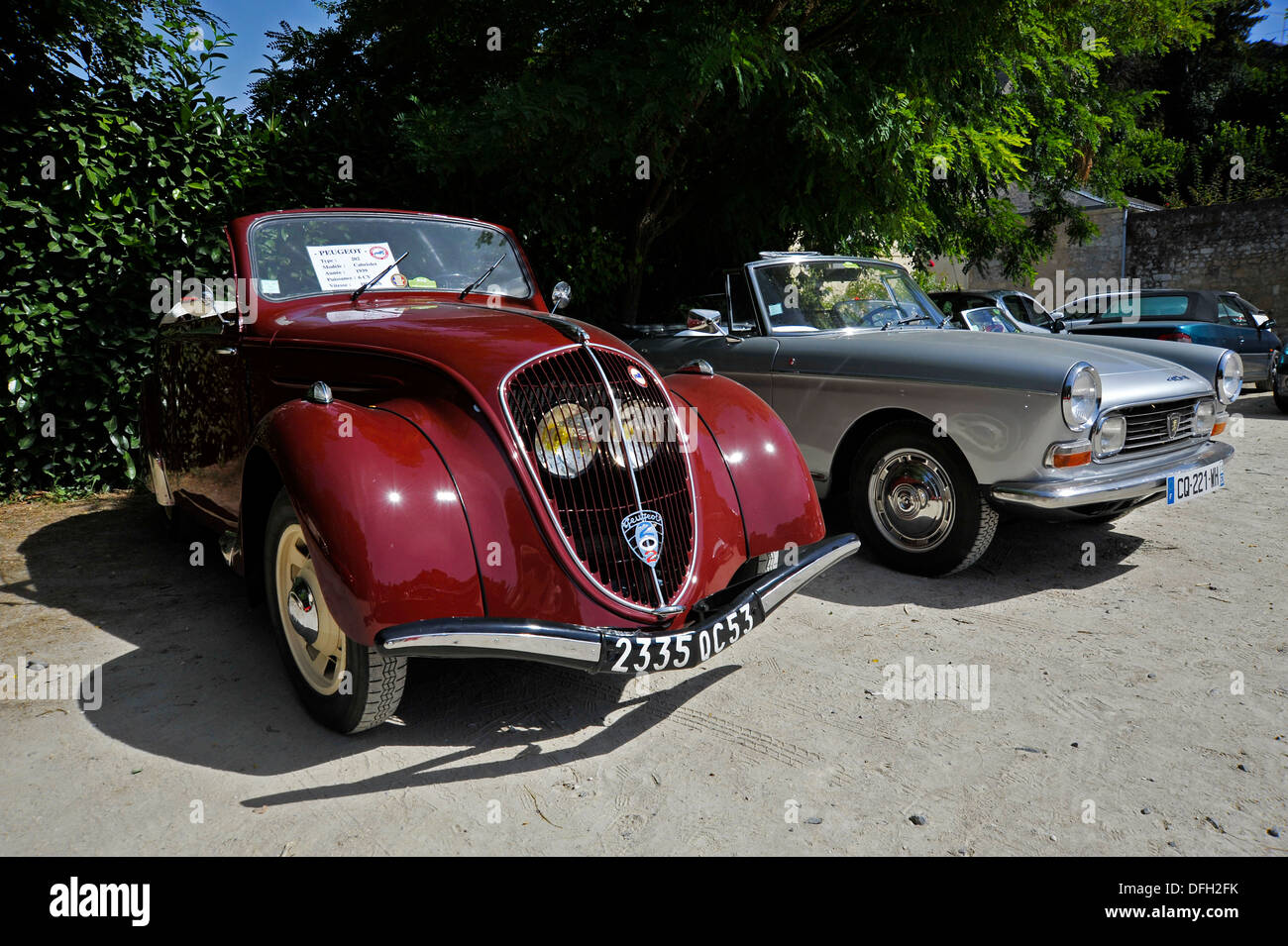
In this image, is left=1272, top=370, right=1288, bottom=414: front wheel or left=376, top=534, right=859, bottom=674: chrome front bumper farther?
left=1272, top=370, right=1288, bottom=414: front wheel

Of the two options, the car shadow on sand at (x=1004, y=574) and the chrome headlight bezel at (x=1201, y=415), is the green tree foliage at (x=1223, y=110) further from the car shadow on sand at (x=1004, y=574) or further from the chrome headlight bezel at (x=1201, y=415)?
the car shadow on sand at (x=1004, y=574)

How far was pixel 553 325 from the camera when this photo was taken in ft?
10.8

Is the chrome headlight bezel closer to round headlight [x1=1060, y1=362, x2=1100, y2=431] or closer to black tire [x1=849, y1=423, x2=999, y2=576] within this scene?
round headlight [x1=1060, y1=362, x2=1100, y2=431]

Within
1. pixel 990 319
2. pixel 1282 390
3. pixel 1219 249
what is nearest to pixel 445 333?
pixel 990 319

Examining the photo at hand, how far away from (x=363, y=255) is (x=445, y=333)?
3.75 feet

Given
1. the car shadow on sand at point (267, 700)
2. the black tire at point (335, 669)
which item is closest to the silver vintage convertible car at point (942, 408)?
the car shadow on sand at point (267, 700)

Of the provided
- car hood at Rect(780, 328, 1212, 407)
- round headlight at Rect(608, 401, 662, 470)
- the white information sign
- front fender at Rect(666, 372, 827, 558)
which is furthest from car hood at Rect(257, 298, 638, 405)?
car hood at Rect(780, 328, 1212, 407)

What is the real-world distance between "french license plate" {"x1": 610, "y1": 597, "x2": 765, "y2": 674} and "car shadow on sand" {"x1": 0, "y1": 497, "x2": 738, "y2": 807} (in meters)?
0.47

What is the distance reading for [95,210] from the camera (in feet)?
19.6

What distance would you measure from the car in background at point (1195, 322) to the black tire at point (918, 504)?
804cm

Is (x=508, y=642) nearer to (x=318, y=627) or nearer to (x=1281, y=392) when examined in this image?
(x=318, y=627)

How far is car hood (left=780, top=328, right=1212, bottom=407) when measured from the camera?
14.1 feet
